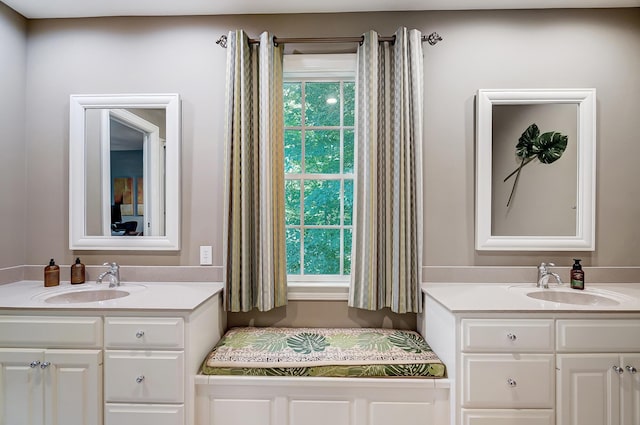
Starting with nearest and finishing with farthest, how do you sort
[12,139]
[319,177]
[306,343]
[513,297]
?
[513,297], [306,343], [12,139], [319,177]

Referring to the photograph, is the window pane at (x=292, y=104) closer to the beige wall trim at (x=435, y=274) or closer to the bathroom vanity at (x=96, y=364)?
the beige wall trim at (x=435, y=274)

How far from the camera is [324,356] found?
1.62 meters

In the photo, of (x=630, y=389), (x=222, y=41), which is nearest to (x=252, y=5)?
(x=222, y=41)

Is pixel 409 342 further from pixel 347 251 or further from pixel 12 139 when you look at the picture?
pixel 12 139

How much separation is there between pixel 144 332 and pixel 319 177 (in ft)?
4.22

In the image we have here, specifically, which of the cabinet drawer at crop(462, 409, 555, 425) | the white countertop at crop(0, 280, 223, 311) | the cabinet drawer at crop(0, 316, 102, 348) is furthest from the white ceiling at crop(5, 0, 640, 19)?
the cabinet drawer at crop(462, 409, 555, 425)

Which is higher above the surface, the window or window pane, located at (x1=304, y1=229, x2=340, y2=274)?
Result: the window

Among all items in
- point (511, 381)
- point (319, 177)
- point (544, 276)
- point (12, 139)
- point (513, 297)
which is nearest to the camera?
point (511, 381)

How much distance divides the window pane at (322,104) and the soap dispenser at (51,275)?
1775mm

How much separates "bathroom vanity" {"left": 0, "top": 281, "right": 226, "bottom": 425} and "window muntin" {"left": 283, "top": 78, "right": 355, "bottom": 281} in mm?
863

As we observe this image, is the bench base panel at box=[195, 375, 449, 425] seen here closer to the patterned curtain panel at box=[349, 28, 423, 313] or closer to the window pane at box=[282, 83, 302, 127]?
the patterned curtain panel at box=[349, 28, 423, 313]

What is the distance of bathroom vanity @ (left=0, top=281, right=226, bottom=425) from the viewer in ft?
4.81

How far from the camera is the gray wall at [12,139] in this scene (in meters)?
1.93

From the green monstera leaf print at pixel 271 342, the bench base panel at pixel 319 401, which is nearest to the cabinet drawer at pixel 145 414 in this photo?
the bench base panel at pixel 319 401
